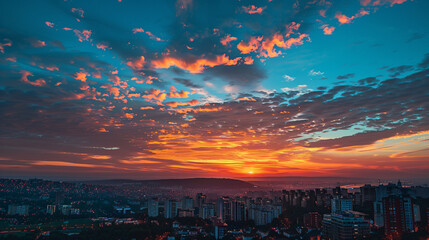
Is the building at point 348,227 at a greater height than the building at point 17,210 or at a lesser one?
greater

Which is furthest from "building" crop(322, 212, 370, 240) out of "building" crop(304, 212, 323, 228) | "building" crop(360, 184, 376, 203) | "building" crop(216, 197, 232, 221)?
"building" crop(360, 184, 376, 203)

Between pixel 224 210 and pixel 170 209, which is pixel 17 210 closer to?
pixel 170 209

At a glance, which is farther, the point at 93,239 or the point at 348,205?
the point at 348,205

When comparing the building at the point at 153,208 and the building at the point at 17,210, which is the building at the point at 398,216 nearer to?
the building at the point at 153,208

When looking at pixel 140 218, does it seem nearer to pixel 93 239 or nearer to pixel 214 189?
pixel 93 239

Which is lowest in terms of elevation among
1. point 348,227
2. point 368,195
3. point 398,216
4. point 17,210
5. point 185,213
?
point 17,210

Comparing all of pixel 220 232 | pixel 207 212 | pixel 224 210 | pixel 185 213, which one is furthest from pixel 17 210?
pixel 220 232

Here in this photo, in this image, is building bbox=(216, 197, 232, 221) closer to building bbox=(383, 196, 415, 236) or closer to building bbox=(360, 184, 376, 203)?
building bbox=(360, 184, 376, 203)

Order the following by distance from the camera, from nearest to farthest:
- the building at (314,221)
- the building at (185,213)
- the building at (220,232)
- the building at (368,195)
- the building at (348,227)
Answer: the building at (348,227), the building at (220,232), the building at (314,221), the building at (368,195), the building at (185,213)

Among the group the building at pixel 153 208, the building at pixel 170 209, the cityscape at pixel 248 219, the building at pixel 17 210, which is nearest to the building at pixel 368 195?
the cityscape at pixel 248 219

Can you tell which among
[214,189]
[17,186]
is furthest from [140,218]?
[214,189]

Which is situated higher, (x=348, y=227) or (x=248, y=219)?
(x=348, y=227)
